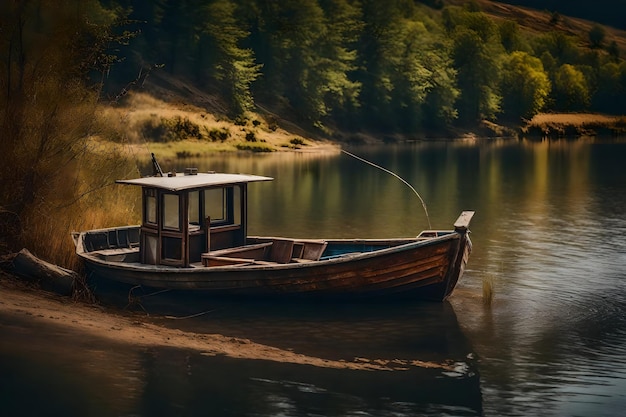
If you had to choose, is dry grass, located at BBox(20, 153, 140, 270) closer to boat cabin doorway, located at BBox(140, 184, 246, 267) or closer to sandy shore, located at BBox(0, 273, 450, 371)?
boat cabin doorway, located at BBox(140, 184, 246, 267)

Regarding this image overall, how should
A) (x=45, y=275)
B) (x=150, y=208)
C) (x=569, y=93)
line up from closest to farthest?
(x=45, y=275)
(x=150, y=208)
(x=569, y=93)

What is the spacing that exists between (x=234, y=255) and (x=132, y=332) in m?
5.36

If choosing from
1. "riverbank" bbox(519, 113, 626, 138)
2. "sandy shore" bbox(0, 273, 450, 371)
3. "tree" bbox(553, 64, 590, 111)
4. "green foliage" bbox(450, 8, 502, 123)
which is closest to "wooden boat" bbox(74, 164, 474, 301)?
"sandy shore" bbox(0, 273, 450, 371)

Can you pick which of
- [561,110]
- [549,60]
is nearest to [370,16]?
[561,110]

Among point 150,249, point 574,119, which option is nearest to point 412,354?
point 150,249

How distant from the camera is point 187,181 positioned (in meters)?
25.1

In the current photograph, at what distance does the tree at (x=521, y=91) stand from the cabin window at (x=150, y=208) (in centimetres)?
11773

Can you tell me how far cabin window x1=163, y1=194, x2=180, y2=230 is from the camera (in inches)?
982

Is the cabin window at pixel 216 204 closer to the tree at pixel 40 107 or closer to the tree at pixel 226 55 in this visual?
the tree at pixel 40 107

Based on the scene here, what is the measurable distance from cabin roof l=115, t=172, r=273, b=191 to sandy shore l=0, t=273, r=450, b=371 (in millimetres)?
3614

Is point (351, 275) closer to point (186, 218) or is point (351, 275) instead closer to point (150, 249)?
point (186, 218)

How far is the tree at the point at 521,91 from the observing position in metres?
140

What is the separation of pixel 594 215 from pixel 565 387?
2824cm

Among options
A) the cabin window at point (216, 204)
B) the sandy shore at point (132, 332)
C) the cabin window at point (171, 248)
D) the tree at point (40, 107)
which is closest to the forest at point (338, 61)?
the tree at point (40, 107)
